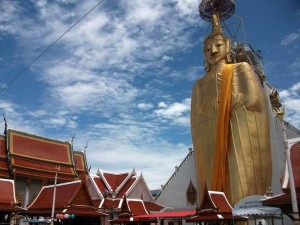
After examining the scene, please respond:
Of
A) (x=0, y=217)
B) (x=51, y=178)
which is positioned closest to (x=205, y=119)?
(x=0, y=217)

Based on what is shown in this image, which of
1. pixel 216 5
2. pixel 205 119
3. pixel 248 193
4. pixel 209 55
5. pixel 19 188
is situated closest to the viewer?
pixel 248 193

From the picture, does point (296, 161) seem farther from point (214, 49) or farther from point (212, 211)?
point (214, 49)

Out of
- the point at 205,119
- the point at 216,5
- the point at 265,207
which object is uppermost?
the point at 216,5

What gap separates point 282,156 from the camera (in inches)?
1051

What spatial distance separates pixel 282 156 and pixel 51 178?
78.5ft

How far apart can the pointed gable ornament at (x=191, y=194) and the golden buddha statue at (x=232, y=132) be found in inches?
118

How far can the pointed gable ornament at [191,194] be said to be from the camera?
30047 millimetres

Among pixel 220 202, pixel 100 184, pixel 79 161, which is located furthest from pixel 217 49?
pixel 79 161

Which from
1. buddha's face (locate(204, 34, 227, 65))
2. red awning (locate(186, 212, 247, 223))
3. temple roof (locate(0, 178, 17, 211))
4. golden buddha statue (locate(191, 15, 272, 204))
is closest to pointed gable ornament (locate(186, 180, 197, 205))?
golden buddha statue (locate(191, 15, 272, 204))

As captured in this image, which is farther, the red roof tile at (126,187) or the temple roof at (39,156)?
the temple roof at (39,156)

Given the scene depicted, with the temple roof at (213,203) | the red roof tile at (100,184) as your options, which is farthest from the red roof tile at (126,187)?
the temple roof at (213,203)

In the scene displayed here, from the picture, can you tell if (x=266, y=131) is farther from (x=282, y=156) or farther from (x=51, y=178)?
(x=51, y=178)

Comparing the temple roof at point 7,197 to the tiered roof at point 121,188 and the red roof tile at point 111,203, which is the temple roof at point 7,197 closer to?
the red roof tile at point 111,203

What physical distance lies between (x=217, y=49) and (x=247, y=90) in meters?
4.83
